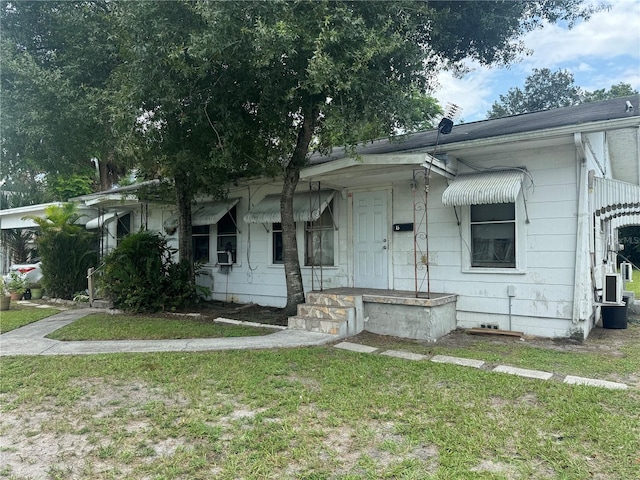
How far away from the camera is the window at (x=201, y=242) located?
11.8m

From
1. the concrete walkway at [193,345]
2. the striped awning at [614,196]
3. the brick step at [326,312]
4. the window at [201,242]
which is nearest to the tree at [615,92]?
the striped awning at [614,196]

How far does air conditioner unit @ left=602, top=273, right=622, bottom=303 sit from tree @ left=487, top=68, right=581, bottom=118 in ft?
114

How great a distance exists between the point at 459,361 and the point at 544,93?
40.9 metres

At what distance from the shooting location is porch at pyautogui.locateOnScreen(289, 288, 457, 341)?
22.1ft

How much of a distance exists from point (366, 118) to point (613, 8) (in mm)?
5357

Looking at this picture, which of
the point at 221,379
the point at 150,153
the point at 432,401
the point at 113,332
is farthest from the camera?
the point at 150,153

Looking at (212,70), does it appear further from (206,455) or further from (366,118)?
(206,455)

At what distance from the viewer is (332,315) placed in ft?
23.3

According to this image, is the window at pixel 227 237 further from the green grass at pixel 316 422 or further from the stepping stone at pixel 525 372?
the stepping stone at pixel 525 372

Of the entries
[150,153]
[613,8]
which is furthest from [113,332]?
[613,8]

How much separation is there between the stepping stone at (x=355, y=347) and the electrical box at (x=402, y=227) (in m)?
2.62

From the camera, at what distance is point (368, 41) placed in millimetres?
5371

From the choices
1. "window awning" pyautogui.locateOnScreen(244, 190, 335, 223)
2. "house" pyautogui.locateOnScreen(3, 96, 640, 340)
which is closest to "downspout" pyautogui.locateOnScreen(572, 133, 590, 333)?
"house" pyautogui.locateOnScreen(3, 96, 640, 340)

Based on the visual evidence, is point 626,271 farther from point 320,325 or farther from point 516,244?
point 320,325
